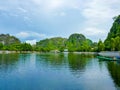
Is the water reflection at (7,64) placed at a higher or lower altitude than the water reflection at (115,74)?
higher

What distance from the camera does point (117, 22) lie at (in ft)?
433

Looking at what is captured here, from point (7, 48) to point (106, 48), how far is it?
334 feet

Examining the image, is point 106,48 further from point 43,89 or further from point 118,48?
point 43,89

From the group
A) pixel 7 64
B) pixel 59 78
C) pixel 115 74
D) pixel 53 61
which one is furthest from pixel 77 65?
pixel 59 78

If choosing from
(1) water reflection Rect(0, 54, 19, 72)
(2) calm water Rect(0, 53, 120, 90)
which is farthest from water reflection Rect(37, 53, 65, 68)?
(2) calm water Rect(0, 53, 120, 90)

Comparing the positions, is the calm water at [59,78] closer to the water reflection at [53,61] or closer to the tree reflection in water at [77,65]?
the tree reflection in water at [77,65]

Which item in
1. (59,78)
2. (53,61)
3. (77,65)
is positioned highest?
(53,61)

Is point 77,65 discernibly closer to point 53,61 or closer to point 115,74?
point 53,61

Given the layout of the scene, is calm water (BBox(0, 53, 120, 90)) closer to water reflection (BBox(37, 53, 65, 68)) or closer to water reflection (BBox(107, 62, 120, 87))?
water reflection (BBox(107, 62, 120, 87))

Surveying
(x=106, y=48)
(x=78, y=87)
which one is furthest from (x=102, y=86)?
(x=106, y=48)

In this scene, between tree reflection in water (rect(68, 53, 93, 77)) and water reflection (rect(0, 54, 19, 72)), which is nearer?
tree reflection in water (rect(68, 53, 93, 77))

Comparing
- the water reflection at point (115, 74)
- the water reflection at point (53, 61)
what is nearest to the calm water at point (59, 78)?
the water reflection at point (115, 74)

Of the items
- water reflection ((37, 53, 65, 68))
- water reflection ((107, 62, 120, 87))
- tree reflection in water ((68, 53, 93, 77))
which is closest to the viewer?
water reflection ((107, 62, 120, 87))

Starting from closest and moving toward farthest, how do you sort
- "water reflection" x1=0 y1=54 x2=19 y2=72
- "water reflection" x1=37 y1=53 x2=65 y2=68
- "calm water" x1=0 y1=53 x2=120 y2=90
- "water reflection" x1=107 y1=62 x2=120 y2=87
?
"calm water" x1=0 y1=53 x2=120 y2=90
"water reflection" x1=107 y1=62 x2=120 y2=87
"water reflection" x1=0 y1=54 x2=19 y2=72
"water reflection" x1=37 y1=53 x2=65 y2=68
